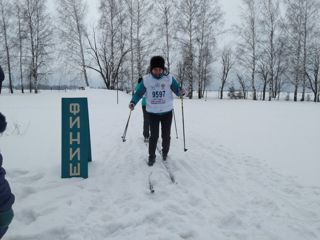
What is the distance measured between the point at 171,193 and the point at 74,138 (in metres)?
1.53

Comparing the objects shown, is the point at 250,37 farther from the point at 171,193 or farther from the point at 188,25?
the point at 171,193

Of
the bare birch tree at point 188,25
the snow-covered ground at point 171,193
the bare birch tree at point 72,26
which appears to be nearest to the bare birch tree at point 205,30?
the bare birch tree at point 188,25

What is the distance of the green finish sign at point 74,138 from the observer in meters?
3.55

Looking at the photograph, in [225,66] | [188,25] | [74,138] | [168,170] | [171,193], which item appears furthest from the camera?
[225,66]

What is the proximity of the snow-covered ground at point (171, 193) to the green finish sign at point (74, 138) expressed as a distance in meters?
0.15

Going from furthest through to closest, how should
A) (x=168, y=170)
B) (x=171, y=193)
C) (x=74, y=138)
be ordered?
(x=168, y=170)
(x=74, y=138)
(x=171, y=193)

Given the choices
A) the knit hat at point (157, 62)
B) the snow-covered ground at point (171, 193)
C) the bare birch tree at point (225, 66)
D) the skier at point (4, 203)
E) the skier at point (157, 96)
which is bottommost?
the snow-covered ground at point (171, 193)

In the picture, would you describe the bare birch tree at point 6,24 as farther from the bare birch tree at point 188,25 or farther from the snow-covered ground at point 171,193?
the snow-covered ground at point 171,193

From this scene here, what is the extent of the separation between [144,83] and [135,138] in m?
2.48

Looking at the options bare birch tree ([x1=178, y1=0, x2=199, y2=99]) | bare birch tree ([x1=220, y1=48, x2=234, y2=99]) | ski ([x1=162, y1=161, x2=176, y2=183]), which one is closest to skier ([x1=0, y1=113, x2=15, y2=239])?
ski ([x1=162, y1=161, x2=176, y2=183])

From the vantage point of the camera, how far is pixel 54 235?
7.73 ft

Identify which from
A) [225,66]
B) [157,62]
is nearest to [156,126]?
[157,62]

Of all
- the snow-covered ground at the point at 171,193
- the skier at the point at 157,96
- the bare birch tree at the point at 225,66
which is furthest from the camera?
the bare birch tree at the point at 225,66

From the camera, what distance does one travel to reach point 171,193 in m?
3.25
